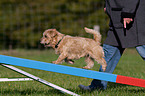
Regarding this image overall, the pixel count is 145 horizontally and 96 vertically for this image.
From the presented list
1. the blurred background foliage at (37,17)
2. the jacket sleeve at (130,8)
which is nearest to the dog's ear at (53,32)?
the jacket sleeve at (130,8)

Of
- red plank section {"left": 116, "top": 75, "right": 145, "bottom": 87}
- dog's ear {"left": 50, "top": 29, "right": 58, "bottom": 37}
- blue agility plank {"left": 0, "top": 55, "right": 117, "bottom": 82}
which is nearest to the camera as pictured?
blue agility plank {"left": 0, "top": 55, "right": 117, "bottom": 82}

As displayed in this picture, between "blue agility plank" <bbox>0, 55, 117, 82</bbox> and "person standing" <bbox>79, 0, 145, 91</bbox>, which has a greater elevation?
"person standing" <bbox>79, 0, 145, 91</bbox>

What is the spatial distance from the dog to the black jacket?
332 millimetres

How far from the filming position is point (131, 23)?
3223mm

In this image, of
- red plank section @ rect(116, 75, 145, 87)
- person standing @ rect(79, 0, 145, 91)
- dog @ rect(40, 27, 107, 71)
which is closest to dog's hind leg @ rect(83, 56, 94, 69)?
dog @ rect(40, 27, 107, 71)

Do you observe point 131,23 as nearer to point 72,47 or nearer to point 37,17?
point 72,47

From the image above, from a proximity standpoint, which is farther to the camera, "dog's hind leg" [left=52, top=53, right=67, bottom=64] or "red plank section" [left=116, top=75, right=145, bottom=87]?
"dog's hind leg" [left=52, top=53, right=67, bottom=64]

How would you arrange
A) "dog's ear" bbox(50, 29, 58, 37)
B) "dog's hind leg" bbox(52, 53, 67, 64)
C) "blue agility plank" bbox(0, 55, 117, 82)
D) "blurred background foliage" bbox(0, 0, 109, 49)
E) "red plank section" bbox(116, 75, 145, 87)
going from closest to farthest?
"blue agility plank" bbox(0, 55, 117, 82)
"red plank section" bbox(116, 75, 145, 87)
"dog's hind leg" bbox(52, 53, 67, 64)
"dog's ear" bbox(50, 29, 58, 37)
"blurred background foliage" bbox(0, 0, 109, 49)

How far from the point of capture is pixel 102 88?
3.80 metres

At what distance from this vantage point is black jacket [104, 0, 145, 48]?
3064 mm

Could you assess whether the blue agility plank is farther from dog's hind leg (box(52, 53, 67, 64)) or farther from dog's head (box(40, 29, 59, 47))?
dog's head (box(40, 29, 59, 47))

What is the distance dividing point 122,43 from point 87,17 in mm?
14331

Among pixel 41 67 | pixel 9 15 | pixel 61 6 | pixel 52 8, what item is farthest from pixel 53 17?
pixel 41 67

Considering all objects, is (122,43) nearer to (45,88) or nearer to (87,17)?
(45,88)
